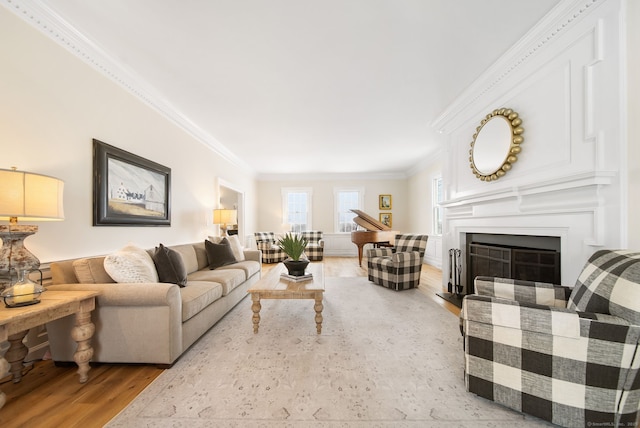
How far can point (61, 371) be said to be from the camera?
1.82 m


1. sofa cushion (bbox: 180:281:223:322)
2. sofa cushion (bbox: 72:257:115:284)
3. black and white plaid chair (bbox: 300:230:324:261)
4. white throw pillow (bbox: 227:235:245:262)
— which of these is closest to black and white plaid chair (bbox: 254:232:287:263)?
black and white plaid chair (bbox: 300:230:324:261)

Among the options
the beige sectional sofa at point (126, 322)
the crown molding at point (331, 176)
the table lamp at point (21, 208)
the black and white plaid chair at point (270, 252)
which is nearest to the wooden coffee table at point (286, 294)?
the beige sectional sofa at point (126, 322)

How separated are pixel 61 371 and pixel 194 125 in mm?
3319

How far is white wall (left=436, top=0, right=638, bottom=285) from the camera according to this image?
1.71 metres

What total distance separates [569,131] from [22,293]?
3.96 meters

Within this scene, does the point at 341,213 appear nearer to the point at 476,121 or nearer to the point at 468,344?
the point at 476,121

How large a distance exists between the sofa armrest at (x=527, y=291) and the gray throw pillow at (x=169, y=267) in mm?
2702

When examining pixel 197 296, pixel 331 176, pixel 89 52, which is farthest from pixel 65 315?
pixel 331 176

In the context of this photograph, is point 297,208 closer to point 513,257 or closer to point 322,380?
point 513,257

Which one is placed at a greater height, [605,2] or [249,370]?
[605,2]

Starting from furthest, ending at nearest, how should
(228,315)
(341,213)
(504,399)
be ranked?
1. (341,213)
2. (228,315)
3. (504,399)

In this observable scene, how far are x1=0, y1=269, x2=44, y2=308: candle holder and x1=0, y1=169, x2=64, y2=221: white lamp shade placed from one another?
1.29 ft

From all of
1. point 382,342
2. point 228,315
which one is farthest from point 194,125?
point 382,342

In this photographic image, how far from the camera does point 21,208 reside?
1.41 m
